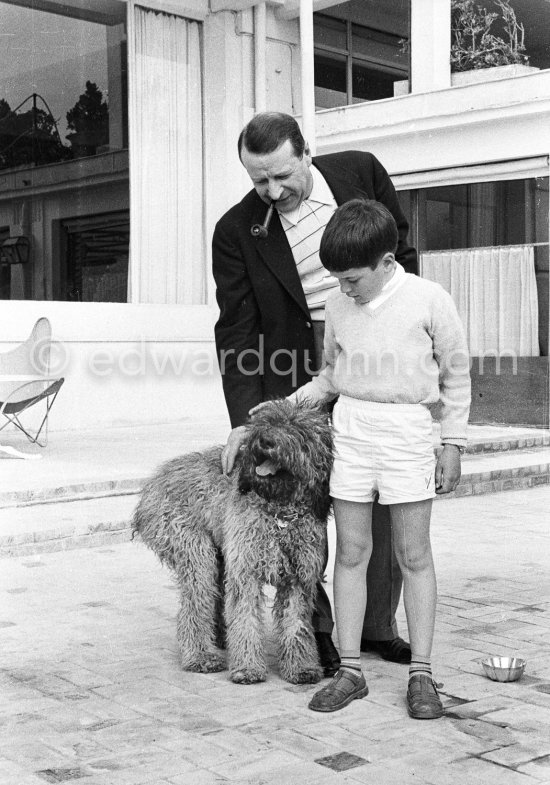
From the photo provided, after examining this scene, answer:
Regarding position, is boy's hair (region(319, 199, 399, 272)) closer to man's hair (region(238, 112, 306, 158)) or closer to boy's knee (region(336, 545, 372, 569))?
man's hair (region(238, 112, 306, 158))

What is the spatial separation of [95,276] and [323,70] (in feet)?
14.1

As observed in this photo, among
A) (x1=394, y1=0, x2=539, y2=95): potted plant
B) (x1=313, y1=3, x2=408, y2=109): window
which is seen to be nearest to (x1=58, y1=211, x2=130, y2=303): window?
(x1=313, y1=3, x2=408, y2=109): window

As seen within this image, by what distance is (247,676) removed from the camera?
4121 mm

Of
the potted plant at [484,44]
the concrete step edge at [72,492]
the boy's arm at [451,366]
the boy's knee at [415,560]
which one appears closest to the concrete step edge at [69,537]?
the concrete step edge at [72,492]

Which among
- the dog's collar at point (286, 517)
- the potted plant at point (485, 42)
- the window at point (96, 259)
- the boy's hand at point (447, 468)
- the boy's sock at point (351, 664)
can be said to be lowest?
the boy's sock at point (351, 664)

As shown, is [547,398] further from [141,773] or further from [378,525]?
[141,773]

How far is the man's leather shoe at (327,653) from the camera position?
4289 millimetres

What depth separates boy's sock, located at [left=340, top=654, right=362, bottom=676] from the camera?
3.97 m

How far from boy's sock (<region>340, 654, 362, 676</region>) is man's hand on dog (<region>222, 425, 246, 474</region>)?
784mm

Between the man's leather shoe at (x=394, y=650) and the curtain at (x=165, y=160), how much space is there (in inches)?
355

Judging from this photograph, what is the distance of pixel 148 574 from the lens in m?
6.30

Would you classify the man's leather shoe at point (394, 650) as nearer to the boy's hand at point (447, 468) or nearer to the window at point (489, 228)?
the boy's hand at point (447, 468)

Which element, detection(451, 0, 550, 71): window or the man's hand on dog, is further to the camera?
detection(451, 0, 550, 71): window

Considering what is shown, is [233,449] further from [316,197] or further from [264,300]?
[316,197]
